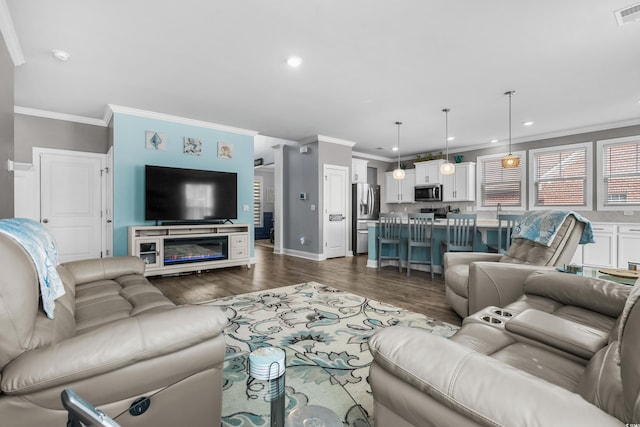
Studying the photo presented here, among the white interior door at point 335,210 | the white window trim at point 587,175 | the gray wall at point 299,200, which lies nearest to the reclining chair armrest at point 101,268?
the gray wall at point 299,200

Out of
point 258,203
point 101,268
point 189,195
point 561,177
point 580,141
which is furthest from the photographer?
point 258,203

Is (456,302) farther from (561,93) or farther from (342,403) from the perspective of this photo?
(561,93)

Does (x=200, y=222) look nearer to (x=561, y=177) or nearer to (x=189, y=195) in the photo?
(x=189, y=195)

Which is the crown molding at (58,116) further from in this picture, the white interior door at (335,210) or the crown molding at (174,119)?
the white interior door at (335,210)

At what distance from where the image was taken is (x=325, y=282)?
4320mm

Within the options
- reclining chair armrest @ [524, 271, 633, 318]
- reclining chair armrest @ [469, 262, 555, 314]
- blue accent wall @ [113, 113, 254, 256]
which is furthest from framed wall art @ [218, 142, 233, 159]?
reclining chair armrest @ [524, 271, 633, 318]

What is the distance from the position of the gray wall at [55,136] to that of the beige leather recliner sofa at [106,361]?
188 inches

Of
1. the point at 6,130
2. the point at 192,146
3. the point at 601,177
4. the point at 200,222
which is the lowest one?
the point at 200,222

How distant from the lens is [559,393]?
0.67 m

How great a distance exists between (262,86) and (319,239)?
Result: 135 inches

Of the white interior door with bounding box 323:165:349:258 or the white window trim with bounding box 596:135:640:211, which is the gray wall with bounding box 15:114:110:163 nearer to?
the white interior door with bounding box 323:165:349:258

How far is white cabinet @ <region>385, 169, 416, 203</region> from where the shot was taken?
8.00 meters

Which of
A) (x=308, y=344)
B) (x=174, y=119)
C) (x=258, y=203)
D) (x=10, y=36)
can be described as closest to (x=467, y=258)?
(x=308, y=344)

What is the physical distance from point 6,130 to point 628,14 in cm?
518
